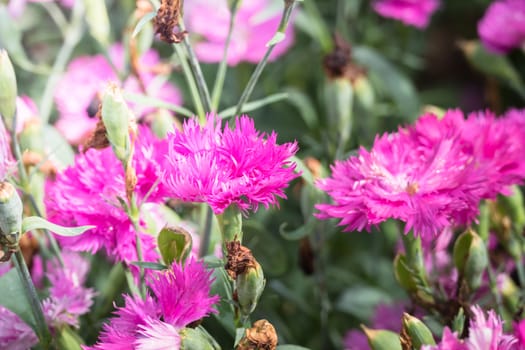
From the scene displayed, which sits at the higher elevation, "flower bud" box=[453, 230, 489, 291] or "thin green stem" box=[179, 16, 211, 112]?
"thin green stem" box=[179, 16, 211, 112]

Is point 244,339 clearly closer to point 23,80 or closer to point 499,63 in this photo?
point 499,63

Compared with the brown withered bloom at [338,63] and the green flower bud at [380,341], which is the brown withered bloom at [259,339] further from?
the brown withered bloom at [338,63]

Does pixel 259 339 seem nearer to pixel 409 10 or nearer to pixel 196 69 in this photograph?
pixel 196 69

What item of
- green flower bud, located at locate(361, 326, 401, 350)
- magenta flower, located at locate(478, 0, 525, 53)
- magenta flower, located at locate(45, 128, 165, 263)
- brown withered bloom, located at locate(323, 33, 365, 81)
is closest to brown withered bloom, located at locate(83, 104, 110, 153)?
magenta flower, located at locate(45, 128, 165, 263)

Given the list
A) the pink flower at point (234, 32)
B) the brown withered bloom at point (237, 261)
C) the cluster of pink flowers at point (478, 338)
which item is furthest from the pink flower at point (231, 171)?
the pink flower at point (234, 32)

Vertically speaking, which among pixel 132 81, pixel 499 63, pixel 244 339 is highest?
pixel 499 63

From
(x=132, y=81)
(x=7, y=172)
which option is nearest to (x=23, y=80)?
(x=132, y=81)

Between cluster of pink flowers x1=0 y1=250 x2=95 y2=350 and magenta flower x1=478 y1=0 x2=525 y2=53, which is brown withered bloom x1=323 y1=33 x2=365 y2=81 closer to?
magenta flower x1=478 y1=0 x2=525 y2=53
